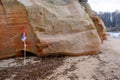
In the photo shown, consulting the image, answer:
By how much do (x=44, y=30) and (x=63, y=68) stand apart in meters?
2.45

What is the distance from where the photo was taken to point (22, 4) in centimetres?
1191

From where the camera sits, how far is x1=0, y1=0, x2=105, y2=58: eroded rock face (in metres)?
11.5

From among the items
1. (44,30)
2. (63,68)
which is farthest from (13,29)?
(63,68)

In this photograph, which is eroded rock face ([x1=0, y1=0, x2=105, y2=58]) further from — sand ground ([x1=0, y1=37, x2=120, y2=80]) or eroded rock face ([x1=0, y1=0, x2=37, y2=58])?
sand ground ([x1=0, y1=37, x2=120, y2=80])

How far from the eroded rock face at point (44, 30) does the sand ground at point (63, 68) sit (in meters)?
0.43

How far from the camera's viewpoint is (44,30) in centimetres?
1191

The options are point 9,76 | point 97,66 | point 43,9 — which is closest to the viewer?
point 9,76

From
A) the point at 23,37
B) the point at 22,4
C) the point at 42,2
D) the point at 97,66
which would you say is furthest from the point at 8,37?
the point at 97,66

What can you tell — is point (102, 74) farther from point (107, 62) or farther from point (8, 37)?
point (8, 37)

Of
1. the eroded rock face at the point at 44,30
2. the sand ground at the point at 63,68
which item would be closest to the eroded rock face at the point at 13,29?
the eroded rock face at the point at 44,30

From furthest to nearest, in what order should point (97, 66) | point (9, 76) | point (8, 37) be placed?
point (8, 37)
point (97, 66)
point (9, 76)

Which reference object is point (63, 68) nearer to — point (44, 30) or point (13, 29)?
point (44, 30)

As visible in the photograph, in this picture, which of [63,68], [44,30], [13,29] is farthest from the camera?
[44,30]

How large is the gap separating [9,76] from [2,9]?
357 cm
